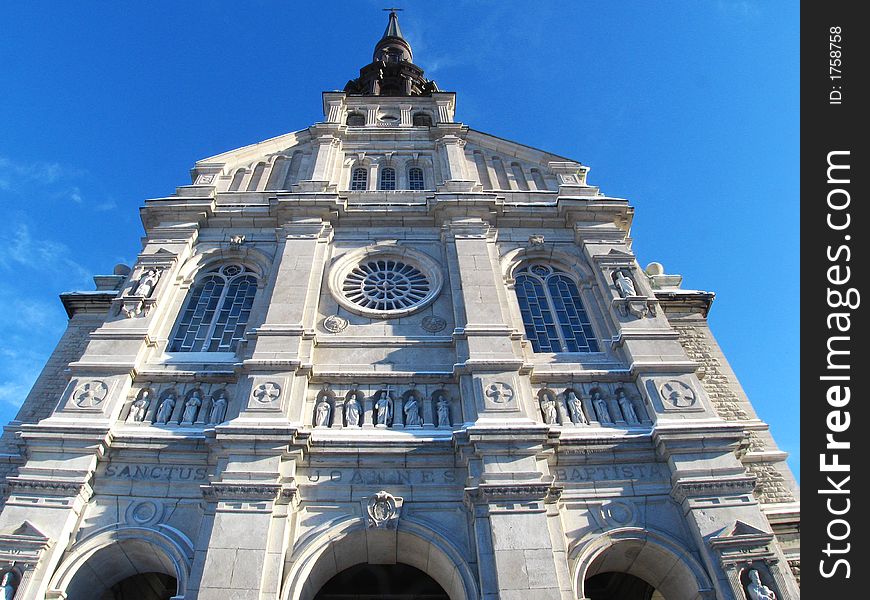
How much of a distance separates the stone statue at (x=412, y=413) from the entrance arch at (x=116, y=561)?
192 inches

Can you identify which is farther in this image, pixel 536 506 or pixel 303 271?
pixel 303 271

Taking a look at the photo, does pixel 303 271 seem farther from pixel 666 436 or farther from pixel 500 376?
pixel 666 436

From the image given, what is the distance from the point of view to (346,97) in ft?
87.5

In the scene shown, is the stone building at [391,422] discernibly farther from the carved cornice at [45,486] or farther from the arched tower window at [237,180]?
the arched tower window at [237,180]

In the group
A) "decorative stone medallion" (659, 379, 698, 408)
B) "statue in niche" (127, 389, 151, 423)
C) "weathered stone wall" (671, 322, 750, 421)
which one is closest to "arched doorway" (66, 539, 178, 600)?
"statue in niche" (127, 389, 151, 423)

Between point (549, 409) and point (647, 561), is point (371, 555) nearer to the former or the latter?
point (549, 409)

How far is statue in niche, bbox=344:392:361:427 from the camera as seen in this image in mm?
13523

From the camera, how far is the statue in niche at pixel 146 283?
651 inches

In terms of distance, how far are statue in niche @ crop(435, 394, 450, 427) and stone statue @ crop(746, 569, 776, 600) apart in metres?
6.26

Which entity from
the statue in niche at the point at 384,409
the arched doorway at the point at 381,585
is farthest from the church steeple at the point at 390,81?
the arched doorway at the point at 381,585

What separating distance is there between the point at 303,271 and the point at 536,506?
9196mm

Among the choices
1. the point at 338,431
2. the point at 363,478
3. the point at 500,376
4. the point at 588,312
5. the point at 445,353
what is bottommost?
the point at 363,478

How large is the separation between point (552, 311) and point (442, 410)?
5205 mm
